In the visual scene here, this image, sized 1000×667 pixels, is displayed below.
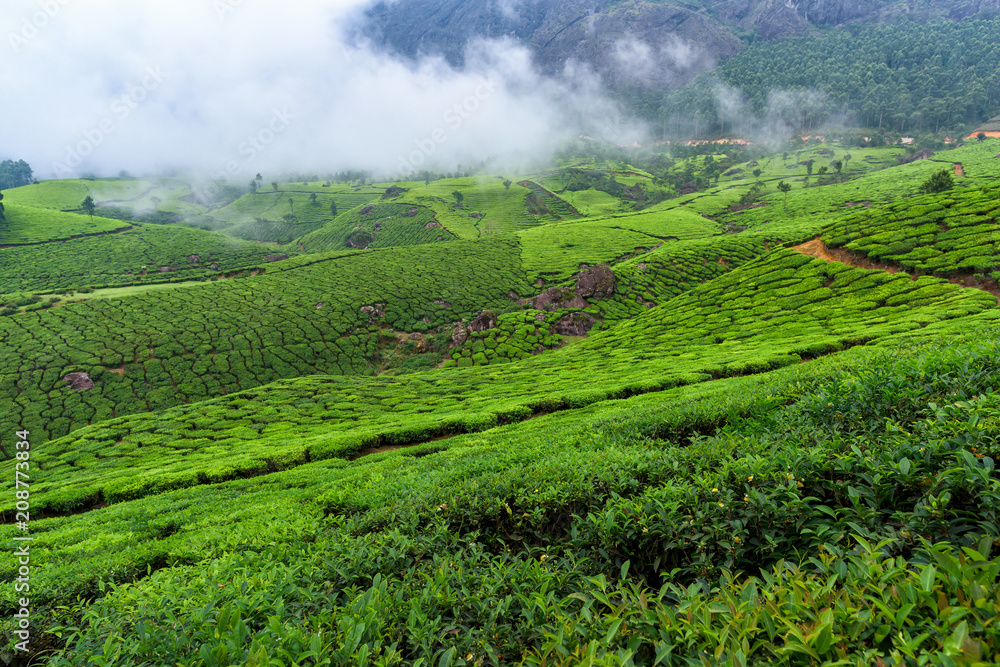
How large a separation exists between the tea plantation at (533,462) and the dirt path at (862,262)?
31 cm

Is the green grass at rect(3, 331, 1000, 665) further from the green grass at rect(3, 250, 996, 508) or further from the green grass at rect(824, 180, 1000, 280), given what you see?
the green grass at rect(824, 180, 1000, 280)

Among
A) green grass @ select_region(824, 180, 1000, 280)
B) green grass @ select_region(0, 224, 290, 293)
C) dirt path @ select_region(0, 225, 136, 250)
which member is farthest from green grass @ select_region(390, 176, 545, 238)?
green grass @ select_region(824, 180, 1000, 280)

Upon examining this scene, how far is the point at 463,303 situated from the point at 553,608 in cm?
6335

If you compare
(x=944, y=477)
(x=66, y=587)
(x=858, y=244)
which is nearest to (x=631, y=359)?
(x=858, y=244)

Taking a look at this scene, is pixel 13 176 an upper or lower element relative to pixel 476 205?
upper

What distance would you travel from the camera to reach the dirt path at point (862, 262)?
26906 mm

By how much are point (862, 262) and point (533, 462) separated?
43.5 metres

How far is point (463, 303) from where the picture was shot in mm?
66000

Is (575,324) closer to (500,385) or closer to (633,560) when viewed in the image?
(500,385)

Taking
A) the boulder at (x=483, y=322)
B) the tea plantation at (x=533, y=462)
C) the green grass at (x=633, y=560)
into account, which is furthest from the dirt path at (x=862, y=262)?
the boulder at (x=483, y=322)

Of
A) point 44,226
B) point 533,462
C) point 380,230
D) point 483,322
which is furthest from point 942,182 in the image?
point 44,226

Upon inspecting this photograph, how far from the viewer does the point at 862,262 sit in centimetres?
3597

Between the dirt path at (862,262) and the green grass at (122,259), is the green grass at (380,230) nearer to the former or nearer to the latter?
the green grass at (122,259)

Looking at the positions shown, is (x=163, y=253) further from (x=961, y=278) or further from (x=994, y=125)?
(x=994, y=125)
